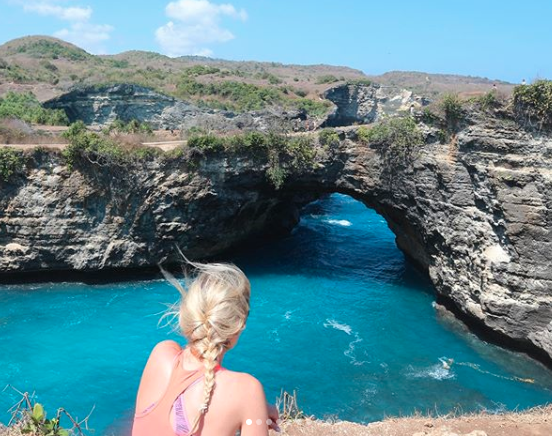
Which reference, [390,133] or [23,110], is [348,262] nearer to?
[390,133]

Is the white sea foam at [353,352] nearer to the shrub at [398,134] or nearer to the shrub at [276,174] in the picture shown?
the shrub at [276,174]

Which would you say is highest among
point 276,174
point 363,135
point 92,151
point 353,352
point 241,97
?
point 241,97

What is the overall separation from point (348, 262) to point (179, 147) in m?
13.1

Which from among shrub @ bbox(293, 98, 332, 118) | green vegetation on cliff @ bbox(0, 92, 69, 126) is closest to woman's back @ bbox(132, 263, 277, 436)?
green vegetation on cliff @ bbox(0, 92, 69, 126)

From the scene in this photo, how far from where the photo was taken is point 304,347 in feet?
72.6

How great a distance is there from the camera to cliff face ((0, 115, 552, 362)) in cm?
2066

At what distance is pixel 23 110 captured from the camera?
142 feet

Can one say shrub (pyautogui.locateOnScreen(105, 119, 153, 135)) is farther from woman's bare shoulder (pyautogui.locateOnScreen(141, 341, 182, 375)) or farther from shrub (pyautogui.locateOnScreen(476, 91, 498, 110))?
woman's bare shoulder (pyautogui.locateOnScreen(141, 341, 182, 375))

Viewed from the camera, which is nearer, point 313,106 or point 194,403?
point 194,403

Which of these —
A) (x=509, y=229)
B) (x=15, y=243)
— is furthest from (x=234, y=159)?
(x=509, y=229)

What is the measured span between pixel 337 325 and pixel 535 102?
43.5 ft

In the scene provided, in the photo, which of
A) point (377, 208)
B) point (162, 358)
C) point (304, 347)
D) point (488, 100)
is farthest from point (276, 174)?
point (162, 358)

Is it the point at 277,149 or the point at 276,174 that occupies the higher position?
the point at 277,149

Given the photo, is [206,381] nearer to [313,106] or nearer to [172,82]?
[313,106]
